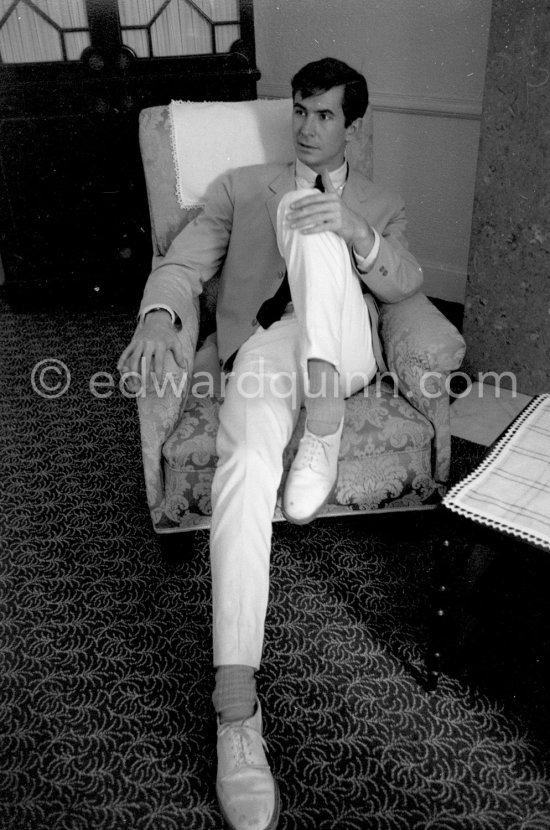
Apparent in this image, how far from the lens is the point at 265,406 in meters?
1.50

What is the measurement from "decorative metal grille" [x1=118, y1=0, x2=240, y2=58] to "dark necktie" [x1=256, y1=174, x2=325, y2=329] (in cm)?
172

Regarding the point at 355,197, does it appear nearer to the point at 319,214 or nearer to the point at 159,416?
the point at 319,214

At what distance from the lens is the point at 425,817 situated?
121 cm

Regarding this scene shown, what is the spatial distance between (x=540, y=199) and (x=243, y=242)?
1049 mm

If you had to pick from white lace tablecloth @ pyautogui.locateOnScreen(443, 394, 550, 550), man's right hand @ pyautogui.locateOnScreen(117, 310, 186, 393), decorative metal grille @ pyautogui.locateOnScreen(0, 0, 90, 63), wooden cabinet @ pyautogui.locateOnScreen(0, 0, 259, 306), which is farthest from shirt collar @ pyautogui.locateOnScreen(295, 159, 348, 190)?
decorative metal grille @ pyautogui.locateOnScreen(0, 0, 90, 63)

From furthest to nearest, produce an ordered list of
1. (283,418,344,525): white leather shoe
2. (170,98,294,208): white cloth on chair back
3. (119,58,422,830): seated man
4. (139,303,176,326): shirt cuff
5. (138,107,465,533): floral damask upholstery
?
1. (170,98,294,208): white cloth on chair back
2. (139,303,176,326): shirt cuff
3. (138,107,465,533): floral damask upholstery
4. (283,418,344,525): white leather shoe
5. (119,58,422,830): seated man

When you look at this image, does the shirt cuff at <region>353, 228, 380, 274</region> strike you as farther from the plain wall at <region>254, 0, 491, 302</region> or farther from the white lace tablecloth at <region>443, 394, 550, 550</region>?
the plain wall at <region>254, 0, 491, 302</region>

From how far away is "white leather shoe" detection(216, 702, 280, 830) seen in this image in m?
1.16

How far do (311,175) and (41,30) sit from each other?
1698 millimetres

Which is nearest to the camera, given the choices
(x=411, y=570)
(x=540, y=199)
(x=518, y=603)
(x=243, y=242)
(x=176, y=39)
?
(x=518, y=603)

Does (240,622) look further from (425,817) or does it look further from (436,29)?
(436,29)

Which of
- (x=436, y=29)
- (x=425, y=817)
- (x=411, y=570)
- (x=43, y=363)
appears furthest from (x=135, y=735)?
(x=436, y=29)

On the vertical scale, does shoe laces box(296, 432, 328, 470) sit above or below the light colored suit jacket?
below

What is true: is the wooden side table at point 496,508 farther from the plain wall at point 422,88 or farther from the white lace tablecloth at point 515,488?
the plain wall at point 422,88
